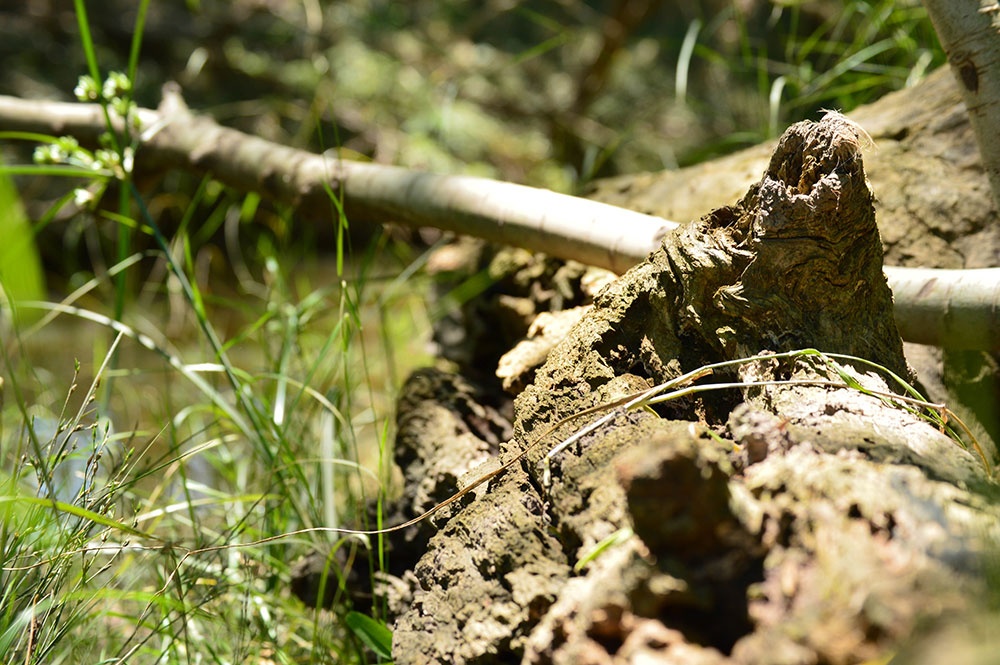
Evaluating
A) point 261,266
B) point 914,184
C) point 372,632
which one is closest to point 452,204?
point 372,632

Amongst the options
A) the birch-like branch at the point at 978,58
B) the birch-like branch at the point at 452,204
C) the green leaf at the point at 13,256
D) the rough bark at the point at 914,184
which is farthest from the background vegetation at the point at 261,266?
the birch-like branch at the point at 978,58

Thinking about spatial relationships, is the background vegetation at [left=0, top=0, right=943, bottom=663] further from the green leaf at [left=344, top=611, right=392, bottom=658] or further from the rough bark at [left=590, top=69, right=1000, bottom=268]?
the rough bark at [left=590, top=69, right=1000, bottom=268]

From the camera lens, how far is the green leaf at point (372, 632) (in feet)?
4.29

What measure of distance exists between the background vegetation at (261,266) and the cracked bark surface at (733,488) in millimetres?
464

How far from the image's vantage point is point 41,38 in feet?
17.3

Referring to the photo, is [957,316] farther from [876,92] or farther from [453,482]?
[876,92]

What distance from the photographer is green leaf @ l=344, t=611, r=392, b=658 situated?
4.29 feet

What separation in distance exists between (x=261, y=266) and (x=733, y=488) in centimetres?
387

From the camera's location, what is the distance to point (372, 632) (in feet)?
4.35

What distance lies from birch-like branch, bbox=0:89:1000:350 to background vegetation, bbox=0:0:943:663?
177mm

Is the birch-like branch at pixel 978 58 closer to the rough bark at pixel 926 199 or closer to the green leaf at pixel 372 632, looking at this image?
the rough bark at pixel 926 199

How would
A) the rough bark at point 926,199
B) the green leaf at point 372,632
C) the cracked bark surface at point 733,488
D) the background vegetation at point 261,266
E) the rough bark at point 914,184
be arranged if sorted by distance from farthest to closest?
the rough bark at point 914,184 < the rough bark at point 926,199 < the background vegetation at point 261,266 < the green leaf at point 372,632 < the cracked bark surface at point 733,488

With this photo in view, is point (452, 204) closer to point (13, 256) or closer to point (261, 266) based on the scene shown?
point (13, 256)

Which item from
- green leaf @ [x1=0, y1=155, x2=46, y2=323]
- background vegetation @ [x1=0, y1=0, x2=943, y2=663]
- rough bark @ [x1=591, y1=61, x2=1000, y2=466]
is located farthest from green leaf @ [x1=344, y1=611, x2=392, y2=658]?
rough bark @ [x1=591, y1=61, x2=1000, y2=466]
